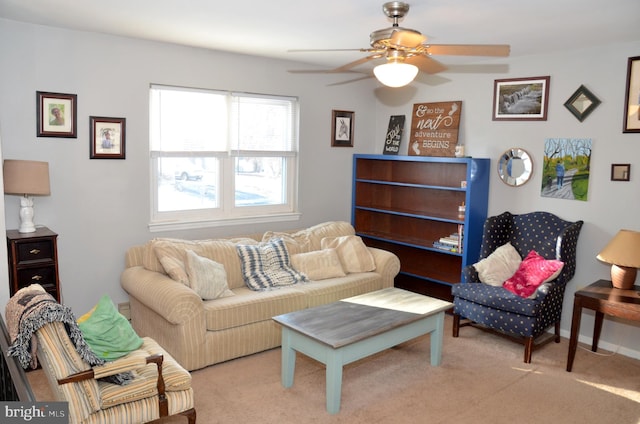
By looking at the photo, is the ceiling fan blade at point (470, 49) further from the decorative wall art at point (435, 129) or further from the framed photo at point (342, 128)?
the framed photo at point (342, 128)

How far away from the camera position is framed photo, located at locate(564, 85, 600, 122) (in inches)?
167

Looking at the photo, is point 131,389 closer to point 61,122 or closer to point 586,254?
point 61,122

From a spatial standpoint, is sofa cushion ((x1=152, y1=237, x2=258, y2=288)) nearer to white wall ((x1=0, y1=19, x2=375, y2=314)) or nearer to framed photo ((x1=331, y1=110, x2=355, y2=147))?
white wall ((x1=0, y1=19, x2=375, y2=314))

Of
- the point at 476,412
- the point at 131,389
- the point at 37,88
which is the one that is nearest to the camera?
the point at 131,389

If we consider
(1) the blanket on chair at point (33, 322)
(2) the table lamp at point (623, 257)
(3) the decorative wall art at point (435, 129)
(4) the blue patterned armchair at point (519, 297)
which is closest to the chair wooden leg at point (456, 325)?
(4) the blue patterned armchair at point (519, 297)

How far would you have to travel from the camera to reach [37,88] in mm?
3840

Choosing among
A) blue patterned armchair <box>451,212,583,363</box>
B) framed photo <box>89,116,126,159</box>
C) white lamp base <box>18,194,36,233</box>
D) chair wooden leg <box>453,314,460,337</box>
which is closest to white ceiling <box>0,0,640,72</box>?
framed photo <box>89,116,126,159</box>

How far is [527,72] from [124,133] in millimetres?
3589

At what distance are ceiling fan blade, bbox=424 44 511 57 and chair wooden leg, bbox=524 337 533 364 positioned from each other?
2283 millimetres

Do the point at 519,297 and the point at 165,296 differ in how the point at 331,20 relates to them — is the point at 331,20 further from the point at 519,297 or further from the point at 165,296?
the point at 519,297

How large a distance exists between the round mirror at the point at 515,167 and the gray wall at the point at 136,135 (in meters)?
0.06

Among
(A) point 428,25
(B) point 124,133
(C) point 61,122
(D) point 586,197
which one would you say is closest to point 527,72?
(D) point 586,197

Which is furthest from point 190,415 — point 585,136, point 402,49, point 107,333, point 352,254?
point 585,136

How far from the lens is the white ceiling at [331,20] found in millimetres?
3082
